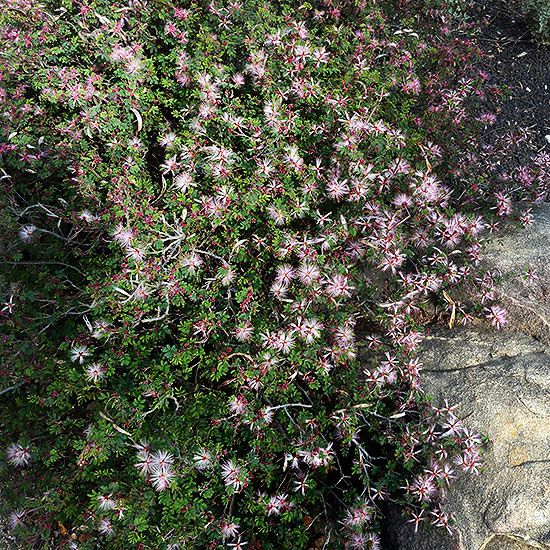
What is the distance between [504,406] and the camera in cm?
260

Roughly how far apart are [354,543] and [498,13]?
5036 mm

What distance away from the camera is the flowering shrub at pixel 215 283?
2488 mm

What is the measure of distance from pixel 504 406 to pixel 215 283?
1.46 metres

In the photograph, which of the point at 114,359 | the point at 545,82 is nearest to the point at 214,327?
the point at 114,359

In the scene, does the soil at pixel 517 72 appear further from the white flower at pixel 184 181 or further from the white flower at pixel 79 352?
the white flower at pixel 79 352

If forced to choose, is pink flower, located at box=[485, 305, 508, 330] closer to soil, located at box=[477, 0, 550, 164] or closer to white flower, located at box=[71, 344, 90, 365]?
white flower, located at box=[71, 344, 90, 365]

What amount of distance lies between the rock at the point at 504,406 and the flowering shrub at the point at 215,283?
0.12 m

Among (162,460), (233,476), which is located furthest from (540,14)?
(162,460)

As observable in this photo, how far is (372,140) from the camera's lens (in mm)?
2865

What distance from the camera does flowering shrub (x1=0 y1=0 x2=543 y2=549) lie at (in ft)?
8.16

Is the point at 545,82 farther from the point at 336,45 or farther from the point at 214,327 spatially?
the point at 214,327

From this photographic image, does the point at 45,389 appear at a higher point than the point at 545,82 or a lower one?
lower

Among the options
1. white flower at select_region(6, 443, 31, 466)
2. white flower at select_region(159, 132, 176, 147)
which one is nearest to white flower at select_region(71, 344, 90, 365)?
white flower at select_region(6, 443, 31, 466)

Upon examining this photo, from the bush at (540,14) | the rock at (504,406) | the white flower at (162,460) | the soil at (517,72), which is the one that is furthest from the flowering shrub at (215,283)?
the bush at (540,14)
